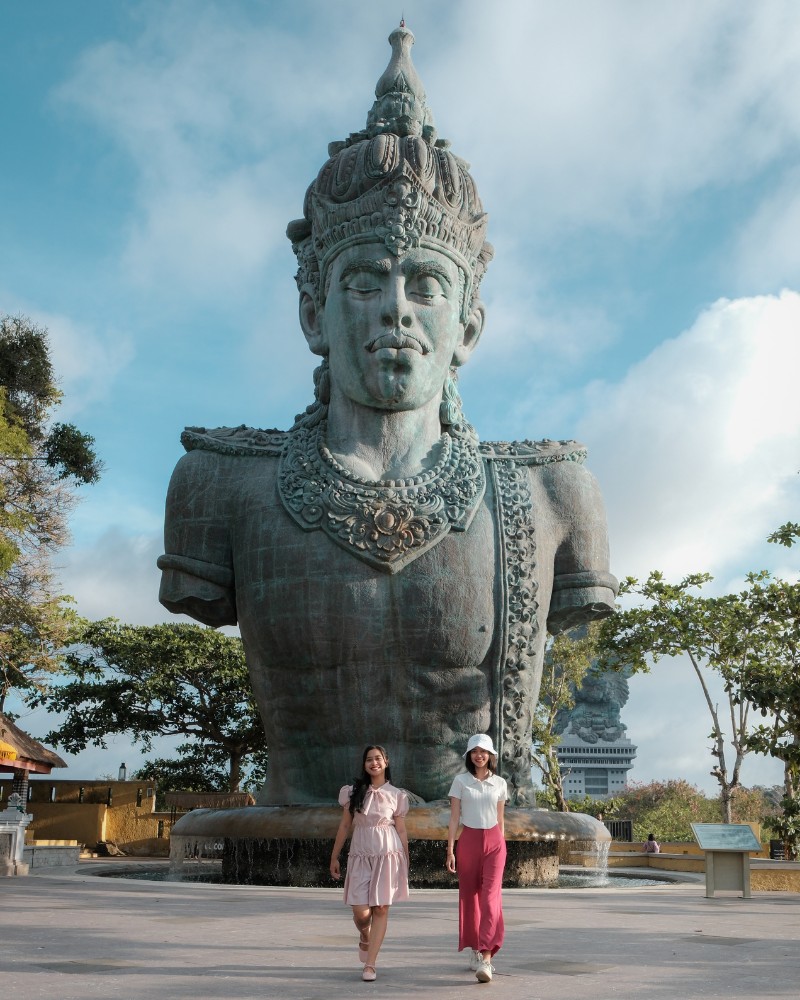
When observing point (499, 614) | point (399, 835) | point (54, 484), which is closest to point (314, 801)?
point (499, 614)

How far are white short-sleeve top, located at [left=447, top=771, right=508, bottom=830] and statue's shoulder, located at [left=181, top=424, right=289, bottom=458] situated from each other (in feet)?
24.0

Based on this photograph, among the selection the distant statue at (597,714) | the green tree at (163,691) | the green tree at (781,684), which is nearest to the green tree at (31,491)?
the green tree at (163,691)

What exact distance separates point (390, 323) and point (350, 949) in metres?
7.64

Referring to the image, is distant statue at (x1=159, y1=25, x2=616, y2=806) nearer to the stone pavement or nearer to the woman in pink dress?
the stone pavement

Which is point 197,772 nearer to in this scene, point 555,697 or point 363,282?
point 555,697

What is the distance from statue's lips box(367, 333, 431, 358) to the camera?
12.4 m

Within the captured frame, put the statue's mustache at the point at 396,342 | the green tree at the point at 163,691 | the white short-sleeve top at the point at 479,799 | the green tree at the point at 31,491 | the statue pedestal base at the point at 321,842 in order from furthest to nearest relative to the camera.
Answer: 1. the green tree at the point at 163,691
2. the green tree at the point at 31,491
3. the statue's mustache at the point at 396,342
4. the statue pedestal base at the point at 321,842
5. the white short-sleeve top at the point at 479,799

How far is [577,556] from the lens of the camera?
13102mm

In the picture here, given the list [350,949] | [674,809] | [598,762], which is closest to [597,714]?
[598,762]

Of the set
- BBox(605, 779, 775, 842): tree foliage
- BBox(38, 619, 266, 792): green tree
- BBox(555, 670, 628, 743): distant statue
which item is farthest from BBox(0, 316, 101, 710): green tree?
BBox(555, 670, 628, 743): distant statue

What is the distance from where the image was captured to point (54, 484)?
85.9 feet

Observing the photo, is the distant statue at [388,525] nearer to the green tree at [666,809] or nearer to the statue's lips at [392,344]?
the statue's lips at [392,344]

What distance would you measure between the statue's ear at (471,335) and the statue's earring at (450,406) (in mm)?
367

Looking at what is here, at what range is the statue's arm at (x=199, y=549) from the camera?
12.6 meters
